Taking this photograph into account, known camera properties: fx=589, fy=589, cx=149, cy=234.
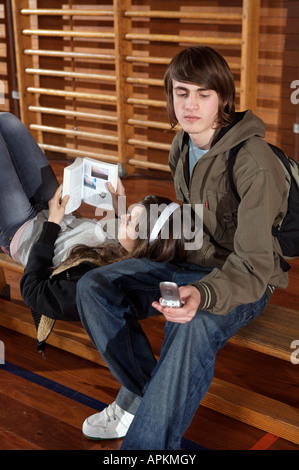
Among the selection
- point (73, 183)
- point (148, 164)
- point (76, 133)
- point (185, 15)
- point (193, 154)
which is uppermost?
point (185, 15)

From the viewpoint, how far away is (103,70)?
15.6ft

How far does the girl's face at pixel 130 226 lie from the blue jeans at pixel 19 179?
0.57 m

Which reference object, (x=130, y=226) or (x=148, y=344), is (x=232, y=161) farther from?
(x=148, y=344)

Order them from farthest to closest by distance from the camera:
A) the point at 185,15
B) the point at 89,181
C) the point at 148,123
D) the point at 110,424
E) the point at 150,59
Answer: the point at 148,123 → the point at 150,59 → the point at 185,15 → the point at 89,181 → the point at 110,424

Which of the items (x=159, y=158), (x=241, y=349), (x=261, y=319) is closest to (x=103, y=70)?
(x=159, y=158)

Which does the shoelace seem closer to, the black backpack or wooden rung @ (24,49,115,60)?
the black backpack

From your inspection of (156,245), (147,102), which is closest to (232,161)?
(156,245)

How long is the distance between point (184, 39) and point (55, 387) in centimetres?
276

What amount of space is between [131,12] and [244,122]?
113 inches

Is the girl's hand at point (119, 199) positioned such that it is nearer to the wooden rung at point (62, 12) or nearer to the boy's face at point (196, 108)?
the boy's face at point (196, 108)

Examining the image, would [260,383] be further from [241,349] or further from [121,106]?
[121,106]

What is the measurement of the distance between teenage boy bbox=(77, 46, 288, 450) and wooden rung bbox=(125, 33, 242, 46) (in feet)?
7.05

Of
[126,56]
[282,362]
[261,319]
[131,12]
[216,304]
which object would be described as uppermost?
[131,12]

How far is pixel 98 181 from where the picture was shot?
2045 millimetres
